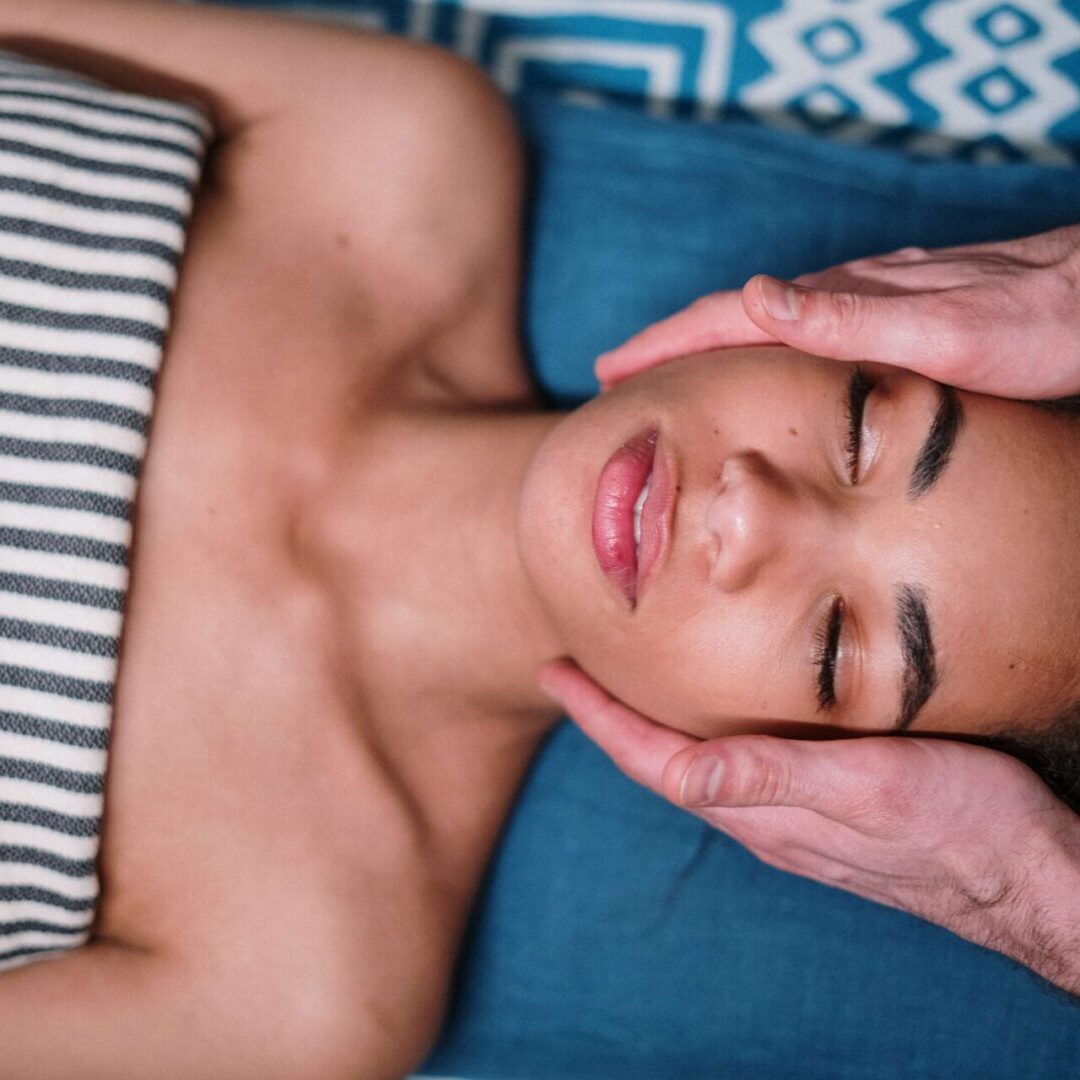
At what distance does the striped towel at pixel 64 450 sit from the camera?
1.14 m

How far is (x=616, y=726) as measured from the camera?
1246 millimetres

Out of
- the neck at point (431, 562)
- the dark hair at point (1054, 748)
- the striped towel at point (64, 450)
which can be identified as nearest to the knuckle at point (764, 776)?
the dark hair at point (1054, 748)

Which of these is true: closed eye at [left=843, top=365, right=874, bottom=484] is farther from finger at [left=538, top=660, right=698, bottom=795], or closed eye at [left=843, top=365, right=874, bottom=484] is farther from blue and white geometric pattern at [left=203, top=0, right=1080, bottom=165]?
blue and white geometric pattern at [left=203, top=0, right=1080, bottom=165]

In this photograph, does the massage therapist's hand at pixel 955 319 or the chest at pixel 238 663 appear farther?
the chest at pixel 238 663

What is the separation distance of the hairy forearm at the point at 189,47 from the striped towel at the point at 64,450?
6.7 inches

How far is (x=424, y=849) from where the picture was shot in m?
1.41

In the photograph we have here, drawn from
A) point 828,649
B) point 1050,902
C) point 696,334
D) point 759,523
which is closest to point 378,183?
point 696,334

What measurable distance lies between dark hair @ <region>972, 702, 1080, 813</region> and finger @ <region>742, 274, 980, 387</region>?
0.37m

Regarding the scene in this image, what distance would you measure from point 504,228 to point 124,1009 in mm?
1118

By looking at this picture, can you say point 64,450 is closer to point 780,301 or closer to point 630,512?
point 630,512

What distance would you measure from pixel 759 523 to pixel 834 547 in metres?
0.09

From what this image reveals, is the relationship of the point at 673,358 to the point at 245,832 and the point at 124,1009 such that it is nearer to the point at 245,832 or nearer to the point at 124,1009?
the point at 245,832

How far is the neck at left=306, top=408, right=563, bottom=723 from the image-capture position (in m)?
1.36

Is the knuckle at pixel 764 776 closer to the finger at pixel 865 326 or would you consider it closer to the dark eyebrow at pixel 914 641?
the dark eyebrow at pixel 914 641
